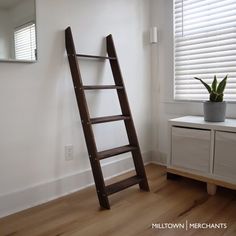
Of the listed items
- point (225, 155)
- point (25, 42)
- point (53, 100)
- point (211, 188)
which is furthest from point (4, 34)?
point (211, 188)

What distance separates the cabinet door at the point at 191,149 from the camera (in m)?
2.04

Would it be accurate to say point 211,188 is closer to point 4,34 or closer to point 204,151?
point 204,151

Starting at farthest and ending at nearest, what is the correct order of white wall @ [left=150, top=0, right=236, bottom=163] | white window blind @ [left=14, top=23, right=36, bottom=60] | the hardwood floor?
white wall @ [left=150, top=0, right=236, bottom=163] < white window blind @ [left=14, top=23, right=36, bottom=60] < the hardwood floor

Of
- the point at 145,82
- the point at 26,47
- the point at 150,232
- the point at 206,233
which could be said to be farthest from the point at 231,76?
the point at 26,47

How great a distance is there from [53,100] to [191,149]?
1191mm

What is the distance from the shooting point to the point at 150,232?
4.96 ft

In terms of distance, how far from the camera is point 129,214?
1720 mm

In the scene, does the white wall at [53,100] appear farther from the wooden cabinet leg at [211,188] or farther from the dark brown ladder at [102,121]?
the wooden cabinet leg at [211,188]

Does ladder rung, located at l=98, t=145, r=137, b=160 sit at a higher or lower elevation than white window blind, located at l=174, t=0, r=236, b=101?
lower

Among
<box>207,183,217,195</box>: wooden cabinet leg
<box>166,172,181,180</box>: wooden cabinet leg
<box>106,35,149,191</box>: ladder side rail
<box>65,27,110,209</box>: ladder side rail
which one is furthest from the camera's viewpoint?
<box>166,172,181,180</box>: wooden cabinet leg

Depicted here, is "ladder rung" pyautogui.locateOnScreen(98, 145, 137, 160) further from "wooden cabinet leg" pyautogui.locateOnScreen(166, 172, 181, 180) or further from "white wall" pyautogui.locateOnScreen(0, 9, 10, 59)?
"white wall" pyautogui.locateOnScreen(0, 9, 10, 59)

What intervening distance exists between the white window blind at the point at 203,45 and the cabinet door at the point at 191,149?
466mm

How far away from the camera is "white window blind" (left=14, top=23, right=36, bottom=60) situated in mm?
1690

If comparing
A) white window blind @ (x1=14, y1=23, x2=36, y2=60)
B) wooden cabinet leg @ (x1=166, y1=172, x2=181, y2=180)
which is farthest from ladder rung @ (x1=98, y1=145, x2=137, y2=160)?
white window blind @ (x1=14, y1=23, x2=36, y2=60)
